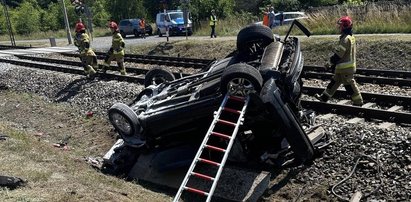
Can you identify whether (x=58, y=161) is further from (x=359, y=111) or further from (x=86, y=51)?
(x=86, y=51)

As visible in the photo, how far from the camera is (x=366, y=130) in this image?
659 cm

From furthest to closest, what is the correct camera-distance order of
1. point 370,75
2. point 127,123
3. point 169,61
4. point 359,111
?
point 169,61 → point 370,75 → point 359,111 → point 127,123

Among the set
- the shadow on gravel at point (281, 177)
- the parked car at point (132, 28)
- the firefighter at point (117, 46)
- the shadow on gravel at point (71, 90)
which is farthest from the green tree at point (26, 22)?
the shadow on gravel at point (281, 177)

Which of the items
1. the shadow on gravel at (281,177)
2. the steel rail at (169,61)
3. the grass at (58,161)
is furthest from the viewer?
the steel rail at (169,61)

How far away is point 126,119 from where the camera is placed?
21.8 ft

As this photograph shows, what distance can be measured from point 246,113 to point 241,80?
451 mm

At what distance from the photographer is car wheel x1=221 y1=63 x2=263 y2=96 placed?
18.4 feet

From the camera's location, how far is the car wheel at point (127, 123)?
658 centimetres

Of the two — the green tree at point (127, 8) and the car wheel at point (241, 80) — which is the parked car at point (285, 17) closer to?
the car wheel at point (241, 80)

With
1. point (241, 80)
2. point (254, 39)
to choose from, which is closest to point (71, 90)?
point (254, 39)

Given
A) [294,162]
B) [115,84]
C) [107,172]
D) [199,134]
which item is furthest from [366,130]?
[115,84]

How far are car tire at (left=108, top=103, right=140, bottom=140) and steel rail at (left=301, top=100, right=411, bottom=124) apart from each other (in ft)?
11.9

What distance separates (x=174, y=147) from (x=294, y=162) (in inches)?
71.0

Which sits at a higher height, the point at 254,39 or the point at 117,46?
the point at 254,39
